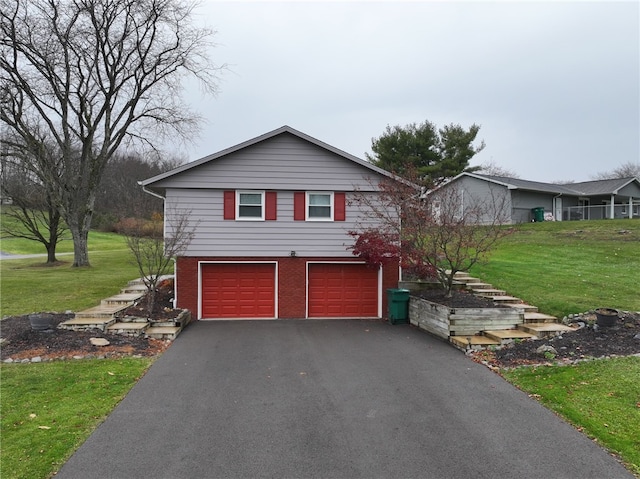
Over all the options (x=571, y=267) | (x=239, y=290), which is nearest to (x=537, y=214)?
(x=571, y=267)

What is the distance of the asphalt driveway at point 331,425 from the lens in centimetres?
448

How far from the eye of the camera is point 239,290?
14.3 metres

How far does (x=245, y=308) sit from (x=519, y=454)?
10.6 meters

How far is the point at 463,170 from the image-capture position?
113 ft

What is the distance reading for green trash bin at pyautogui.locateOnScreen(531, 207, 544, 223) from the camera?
31.8m

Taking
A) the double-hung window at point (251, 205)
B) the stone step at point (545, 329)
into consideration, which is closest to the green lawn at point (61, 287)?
the double-hung window at point (251, 205)

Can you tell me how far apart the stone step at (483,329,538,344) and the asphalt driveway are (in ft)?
3.83

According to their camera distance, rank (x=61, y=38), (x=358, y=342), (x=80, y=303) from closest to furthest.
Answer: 1. (x=358, y=342)
2. (x=80, y=303)
3. (x=61, y=38)

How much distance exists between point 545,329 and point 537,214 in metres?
25.4

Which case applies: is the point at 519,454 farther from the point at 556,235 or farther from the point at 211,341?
the point at 556,235

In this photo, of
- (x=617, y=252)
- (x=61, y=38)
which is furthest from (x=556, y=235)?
(x=61, y=38)

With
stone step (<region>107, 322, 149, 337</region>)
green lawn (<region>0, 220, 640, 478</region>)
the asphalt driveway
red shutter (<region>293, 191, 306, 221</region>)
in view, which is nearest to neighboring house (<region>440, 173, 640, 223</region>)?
green lawn (<region>0, 220, 640, 478</region>)

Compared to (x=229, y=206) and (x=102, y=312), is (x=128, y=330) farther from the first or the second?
(x=229, y=206)

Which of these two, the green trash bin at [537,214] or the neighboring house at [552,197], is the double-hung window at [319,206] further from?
the green trash bin at [537,214]
